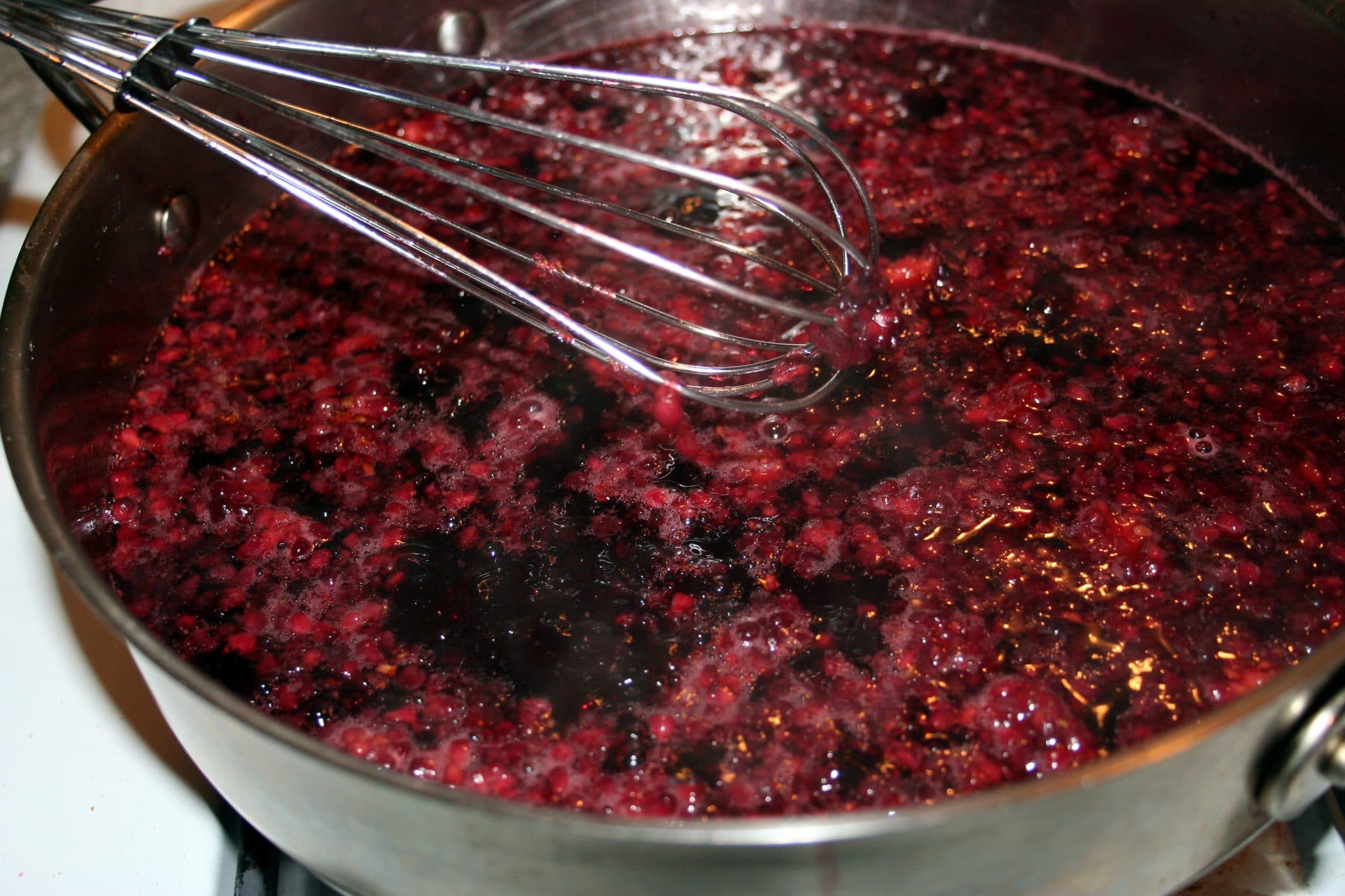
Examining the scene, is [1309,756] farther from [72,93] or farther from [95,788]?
[72,93]

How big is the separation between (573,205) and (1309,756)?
118 centimetres

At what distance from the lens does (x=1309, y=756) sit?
81cm

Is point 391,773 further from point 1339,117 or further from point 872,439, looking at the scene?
point 1339,117

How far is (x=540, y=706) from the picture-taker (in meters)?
1.06

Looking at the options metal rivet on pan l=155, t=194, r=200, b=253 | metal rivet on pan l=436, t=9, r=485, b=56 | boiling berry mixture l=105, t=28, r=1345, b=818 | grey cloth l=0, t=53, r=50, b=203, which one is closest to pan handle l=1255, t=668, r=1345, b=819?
boiling berry mixture l=105, t=28, r=1345, b=818

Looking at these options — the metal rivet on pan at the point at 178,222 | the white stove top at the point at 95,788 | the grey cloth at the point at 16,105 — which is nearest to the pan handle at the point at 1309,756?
the white stove top at the point at 95,788

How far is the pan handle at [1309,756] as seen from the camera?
31.2 inches

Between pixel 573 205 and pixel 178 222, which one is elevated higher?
pixel 178 222

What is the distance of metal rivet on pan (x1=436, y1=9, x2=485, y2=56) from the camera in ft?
5.74

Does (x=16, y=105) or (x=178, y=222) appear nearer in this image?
(x=178, y=222)

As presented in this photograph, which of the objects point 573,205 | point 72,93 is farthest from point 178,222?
point 573,205

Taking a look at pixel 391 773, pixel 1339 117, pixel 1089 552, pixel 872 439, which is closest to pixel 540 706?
pixel 391 773

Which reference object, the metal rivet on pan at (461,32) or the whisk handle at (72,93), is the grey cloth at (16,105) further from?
the metal rivet on pan at (461,32)

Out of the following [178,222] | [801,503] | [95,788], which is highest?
[178,222]
